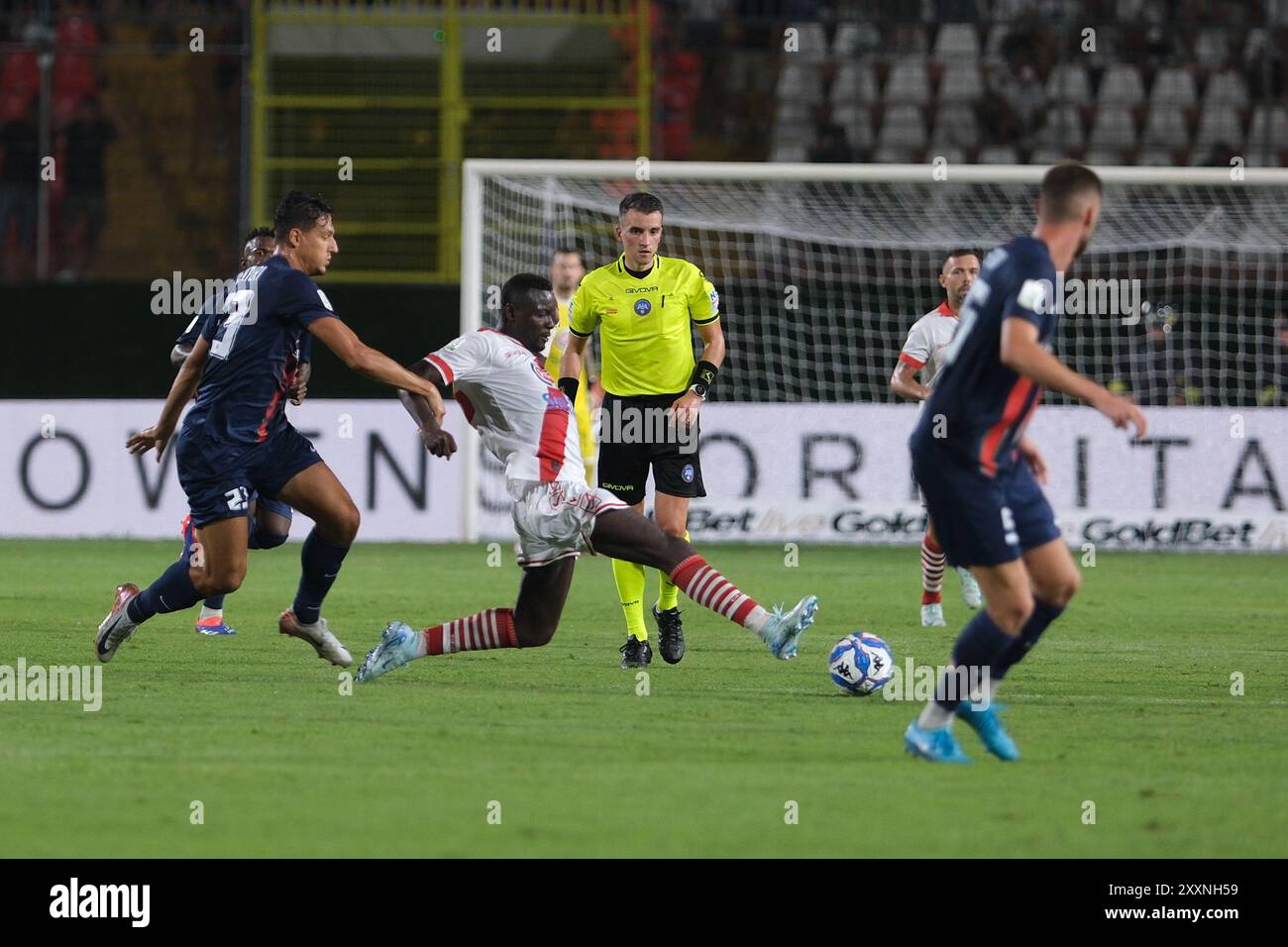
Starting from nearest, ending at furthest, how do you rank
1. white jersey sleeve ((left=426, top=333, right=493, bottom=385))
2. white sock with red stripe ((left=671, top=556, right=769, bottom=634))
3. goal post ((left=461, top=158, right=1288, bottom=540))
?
white jersey sleeve ((left=426, top=333, right=493, bottom=385))
white sock with red stripe ((left=671, top=556, right=769, bottom=634))
goal post ((left=461, top=158, right=1288, bottom=540))

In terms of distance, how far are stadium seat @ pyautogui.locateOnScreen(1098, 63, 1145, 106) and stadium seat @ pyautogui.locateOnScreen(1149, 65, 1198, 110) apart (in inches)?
6.2

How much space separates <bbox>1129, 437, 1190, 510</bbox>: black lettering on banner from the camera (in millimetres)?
15938

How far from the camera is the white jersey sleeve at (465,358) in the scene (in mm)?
7344

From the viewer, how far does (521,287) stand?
762cm

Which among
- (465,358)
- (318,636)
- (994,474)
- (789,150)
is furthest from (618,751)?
(789,150)

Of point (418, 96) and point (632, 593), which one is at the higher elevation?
point (418, 96)

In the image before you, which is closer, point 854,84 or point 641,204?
point 641,204

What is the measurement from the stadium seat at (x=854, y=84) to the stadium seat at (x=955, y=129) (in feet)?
2.47

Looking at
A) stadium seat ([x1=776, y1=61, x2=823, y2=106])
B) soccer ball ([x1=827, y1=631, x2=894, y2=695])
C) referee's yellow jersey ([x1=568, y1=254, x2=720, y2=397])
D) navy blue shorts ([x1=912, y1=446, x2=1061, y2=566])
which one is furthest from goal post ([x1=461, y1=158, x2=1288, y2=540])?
navy blue shorts ([x1=912, y1=446, x2=1061, y2=566])

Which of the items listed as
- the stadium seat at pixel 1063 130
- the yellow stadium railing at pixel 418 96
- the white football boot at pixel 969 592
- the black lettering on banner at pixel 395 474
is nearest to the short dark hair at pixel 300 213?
the white football boot at pixel 969 592

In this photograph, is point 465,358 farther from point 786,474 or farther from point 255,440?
point 786,474

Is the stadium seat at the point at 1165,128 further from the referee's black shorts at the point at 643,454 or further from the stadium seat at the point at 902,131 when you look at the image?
the referee's black shorts at the point at 643,454

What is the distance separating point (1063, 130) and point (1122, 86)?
38.6 inches

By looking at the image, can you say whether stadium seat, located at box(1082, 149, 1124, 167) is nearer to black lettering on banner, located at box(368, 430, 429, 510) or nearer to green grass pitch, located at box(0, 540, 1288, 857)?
black lettering on banner, located at box(368, 430, 429, 510)
